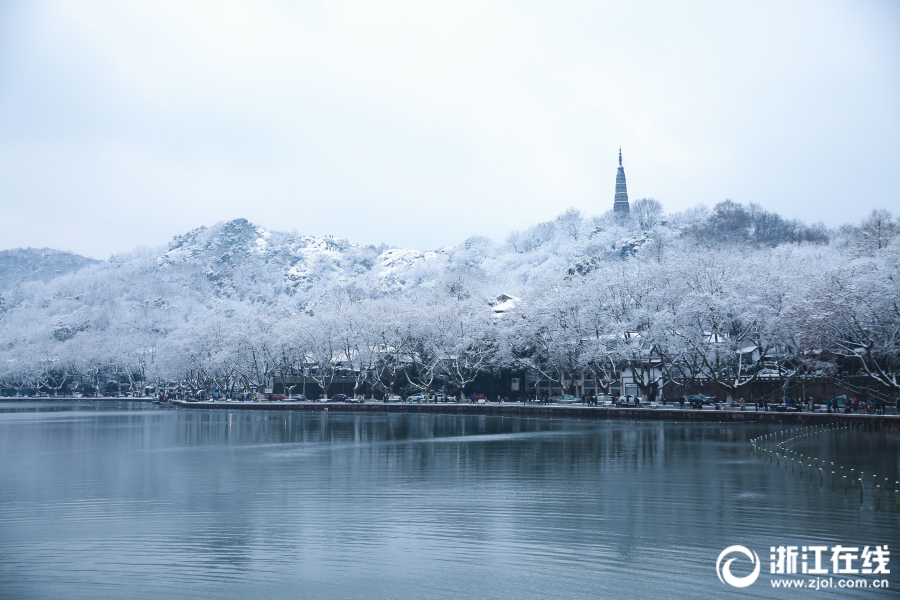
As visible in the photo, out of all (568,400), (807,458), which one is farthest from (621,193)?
(807,458)

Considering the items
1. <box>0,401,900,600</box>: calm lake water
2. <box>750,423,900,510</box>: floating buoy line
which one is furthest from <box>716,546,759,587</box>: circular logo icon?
<box>750,423,900,510</box>: floating buoy line

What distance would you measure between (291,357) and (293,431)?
41.1 metres

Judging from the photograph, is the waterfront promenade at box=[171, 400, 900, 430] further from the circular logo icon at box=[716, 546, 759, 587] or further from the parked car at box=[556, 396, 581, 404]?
the circular logo icon at box=[716, 546, 759, 587]

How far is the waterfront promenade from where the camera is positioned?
4150 centimetres

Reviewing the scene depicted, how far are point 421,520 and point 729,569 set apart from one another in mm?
7052

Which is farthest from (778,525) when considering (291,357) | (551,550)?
Answer: (291,357)

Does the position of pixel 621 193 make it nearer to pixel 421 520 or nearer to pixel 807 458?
pixel 807 458

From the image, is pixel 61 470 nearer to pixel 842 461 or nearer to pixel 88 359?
pixel 842 461

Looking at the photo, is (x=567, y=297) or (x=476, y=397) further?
(x=476, y=397)

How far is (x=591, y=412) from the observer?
5381 centimetres

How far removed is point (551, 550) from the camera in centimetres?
1437

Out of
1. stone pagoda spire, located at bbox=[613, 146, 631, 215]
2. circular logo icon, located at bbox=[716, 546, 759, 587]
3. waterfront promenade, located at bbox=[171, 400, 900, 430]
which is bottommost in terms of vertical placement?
waterfront promenade, located at bbox=[171, 400, 900, 430]

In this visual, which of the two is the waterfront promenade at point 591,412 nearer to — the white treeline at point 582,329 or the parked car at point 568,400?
the white treeline at point 582,329

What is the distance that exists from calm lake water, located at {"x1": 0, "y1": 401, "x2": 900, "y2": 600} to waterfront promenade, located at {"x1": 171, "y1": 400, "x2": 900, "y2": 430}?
796cm
